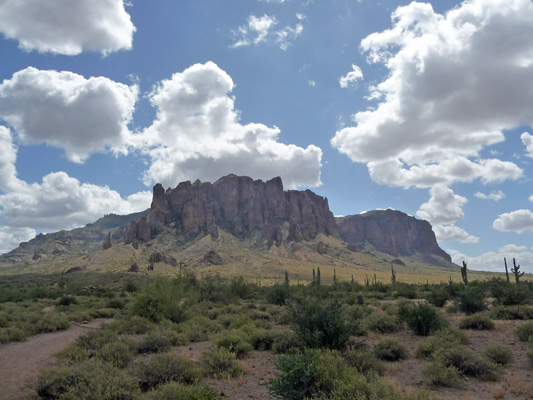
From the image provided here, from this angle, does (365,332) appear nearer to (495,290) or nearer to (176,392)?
(176,392)

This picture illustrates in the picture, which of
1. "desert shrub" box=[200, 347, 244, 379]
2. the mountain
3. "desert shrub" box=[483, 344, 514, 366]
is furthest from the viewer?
the mountain

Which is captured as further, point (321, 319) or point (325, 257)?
point (325, 257)

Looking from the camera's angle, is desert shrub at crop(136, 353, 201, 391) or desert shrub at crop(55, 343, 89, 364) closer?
desert shrub at crop(136, 353, 201, 391)

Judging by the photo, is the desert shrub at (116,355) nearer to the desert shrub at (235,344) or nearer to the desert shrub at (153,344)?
the desert shrub at (153,344)

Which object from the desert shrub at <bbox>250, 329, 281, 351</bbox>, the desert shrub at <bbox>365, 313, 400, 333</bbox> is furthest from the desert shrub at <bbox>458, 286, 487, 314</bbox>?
the desert shrub at <bbox>250, 329, 281, 351</bbox>

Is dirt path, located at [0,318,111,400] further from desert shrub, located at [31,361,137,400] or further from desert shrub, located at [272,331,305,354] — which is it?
desert shrub, located at [272,331,305,354]

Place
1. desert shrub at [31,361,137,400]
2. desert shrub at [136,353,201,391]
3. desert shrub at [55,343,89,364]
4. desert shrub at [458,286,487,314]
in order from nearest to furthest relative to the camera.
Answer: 1. desert shrub at [31,361,137,400]
2. desert shrub at [136,353,201,391]
3. desert shrub at [55,343,89,364]
4. desert shrub at [458,286,487,314]

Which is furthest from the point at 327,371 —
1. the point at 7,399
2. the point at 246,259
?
the point at 246,259

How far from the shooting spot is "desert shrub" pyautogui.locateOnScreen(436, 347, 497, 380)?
971 centimetres

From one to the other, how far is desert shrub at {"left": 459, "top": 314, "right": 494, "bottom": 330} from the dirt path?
1710 cm

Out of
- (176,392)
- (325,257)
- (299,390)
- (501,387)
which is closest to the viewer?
(176,392)

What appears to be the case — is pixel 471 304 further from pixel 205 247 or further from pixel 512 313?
pixel 205 247

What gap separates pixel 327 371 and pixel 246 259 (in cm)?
12672

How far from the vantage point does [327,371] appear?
7.83 m
